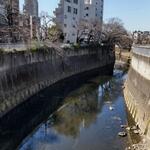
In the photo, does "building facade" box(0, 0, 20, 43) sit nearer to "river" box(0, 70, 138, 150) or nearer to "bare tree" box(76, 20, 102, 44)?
"river" box(0, 70, 138, 150)

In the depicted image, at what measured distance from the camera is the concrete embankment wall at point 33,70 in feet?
69.8

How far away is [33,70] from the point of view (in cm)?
2791

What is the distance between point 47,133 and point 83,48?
2834 centimetres

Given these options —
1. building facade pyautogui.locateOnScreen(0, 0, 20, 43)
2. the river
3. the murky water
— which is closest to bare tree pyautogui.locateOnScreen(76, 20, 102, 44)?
building facade pyautogui.locateOnScreen(0, 0, 20, 43)

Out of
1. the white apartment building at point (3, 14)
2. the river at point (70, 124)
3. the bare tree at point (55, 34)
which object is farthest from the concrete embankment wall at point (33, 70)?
the white apartment building at point (3, 14)

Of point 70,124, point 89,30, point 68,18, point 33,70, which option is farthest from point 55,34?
point 70,124

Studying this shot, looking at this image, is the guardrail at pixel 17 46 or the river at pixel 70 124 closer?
the river at pixel 70 124

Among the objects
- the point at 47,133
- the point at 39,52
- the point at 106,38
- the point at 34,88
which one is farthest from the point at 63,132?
the point at 106,38

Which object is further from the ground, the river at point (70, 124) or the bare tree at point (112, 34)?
the bare tree at point (112, 34)

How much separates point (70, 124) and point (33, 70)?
374 inches

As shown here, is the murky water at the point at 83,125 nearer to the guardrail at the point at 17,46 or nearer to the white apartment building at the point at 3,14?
the guardrail at the point at 17,46

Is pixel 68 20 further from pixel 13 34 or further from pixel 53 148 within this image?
pixel 53 148

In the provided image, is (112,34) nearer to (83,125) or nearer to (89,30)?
(89,30)

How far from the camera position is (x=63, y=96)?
28.3 meters
